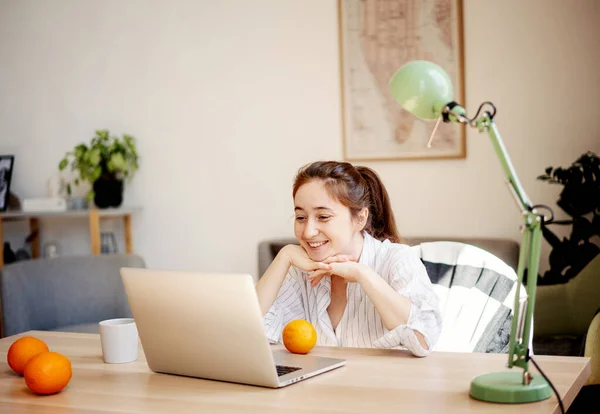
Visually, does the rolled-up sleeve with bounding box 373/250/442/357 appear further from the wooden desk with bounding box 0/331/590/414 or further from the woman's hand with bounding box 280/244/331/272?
the woman's hand with bounding box 280/244/331/272

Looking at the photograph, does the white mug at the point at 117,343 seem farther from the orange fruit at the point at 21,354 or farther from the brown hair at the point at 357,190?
the brown hair at the point at 357,190

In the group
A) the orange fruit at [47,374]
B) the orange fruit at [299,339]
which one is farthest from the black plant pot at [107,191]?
the orange fruit at [47,374]

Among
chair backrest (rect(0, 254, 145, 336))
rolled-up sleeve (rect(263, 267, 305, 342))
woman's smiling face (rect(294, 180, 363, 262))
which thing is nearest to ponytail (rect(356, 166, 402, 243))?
woman's smiling face (rect(294, 180, 363, 262))

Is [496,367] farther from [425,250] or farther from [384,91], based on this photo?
[384,91]

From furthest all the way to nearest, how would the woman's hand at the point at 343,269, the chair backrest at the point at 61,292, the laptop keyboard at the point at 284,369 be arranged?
the chair backrest at the point at 61,292
the woman's hand at the point at 343,269
the laptop keyboard at the point at 284,369

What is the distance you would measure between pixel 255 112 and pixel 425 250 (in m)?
2.20

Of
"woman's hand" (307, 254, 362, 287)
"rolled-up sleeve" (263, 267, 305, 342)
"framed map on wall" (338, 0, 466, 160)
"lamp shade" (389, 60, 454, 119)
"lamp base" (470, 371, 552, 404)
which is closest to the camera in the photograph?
"lamp base" (470, 371, 552, 404)

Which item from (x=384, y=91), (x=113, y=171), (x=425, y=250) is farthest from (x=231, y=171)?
(x=425, y=250)

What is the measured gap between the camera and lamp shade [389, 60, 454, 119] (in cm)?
143

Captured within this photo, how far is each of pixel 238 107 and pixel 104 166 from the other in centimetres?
87

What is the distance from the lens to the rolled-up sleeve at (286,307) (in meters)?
2.18

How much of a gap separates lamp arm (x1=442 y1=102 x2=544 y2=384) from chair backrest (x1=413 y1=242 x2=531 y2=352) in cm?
82

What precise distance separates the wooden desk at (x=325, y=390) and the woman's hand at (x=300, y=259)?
12.7 inches

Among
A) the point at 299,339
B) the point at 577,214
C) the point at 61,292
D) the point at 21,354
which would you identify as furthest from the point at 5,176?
the point at 299,339
